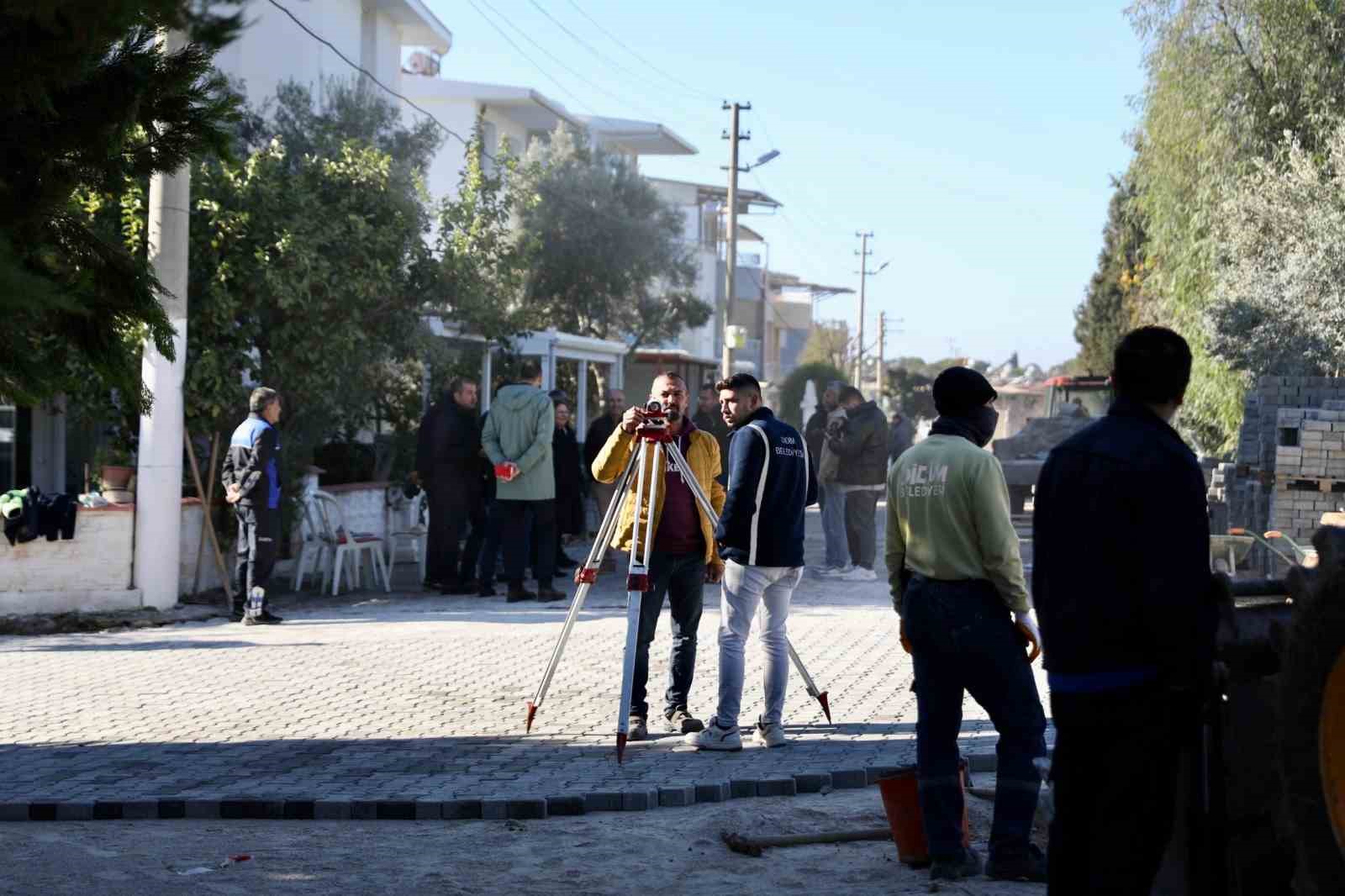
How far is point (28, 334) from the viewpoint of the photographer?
5285 mm

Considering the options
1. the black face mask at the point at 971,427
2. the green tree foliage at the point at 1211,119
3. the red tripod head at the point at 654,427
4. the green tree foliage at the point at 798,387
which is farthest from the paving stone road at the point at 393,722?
the green tree foliage at the point at 798,387

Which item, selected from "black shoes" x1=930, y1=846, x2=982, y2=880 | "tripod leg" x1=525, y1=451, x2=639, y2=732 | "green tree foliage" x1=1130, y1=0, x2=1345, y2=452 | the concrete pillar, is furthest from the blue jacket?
"green tree foliage" x1=1130, y1=0, x2=1345, y2=452

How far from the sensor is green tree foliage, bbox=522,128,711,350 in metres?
37.4

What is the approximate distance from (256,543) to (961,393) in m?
8.42

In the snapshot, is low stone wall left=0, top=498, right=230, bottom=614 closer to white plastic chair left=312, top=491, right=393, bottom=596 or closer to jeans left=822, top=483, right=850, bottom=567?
white plastic chair left=312, top=491, right=393, bottom=596

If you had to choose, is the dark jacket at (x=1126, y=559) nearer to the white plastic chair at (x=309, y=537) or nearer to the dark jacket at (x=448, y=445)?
the dark jacket at (x=448, y=445)

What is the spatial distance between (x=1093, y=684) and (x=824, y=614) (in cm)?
994

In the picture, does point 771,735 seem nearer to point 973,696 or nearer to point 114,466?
point 973,696

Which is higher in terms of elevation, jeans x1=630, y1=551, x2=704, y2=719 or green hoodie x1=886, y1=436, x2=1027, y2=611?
green hoodie x1=886, y1=436, x2=1027, y2=611

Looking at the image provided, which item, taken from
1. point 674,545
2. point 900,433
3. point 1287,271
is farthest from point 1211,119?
point 674,545

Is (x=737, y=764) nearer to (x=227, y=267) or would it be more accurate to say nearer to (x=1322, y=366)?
(x=227, y=267)

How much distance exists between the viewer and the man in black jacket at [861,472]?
57.5 ft

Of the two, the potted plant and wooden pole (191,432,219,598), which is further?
wooden pole (191,432,219,598)

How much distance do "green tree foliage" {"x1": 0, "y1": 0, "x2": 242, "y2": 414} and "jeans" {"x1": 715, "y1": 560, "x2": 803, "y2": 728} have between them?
324 cm
